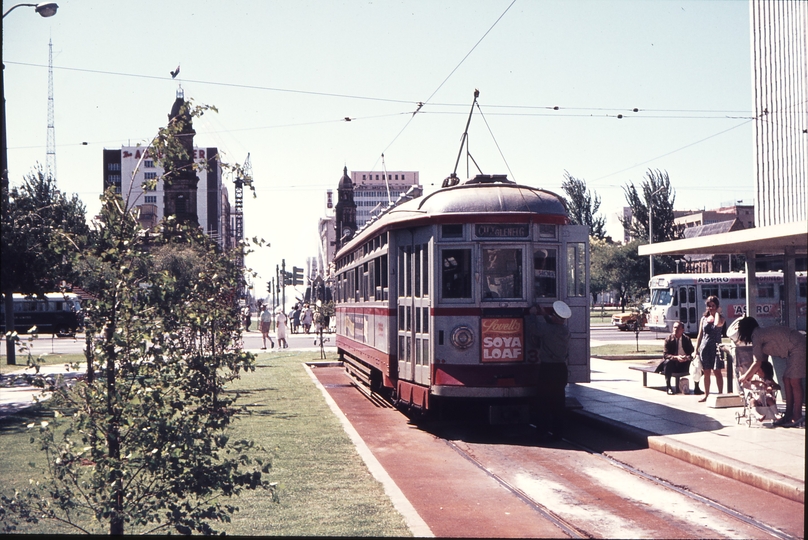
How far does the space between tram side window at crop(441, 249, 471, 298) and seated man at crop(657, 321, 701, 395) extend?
5.73 meters

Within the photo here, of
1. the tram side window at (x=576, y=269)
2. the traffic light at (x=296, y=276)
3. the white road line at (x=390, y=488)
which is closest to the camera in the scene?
the white road line at (x=390, y=488)

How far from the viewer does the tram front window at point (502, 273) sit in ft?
37.9

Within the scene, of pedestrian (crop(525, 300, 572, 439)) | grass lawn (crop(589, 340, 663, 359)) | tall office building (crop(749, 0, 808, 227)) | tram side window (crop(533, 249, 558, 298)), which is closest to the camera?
pedestrian (crop(525, 300, 572, 439))

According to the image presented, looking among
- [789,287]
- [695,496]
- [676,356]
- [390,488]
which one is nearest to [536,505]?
[390,488]

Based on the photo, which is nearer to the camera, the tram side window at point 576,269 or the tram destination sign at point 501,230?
the tram destination sign at point 501,230

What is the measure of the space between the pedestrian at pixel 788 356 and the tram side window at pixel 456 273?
157 inches

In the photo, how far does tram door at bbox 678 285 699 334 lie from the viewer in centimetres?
3838

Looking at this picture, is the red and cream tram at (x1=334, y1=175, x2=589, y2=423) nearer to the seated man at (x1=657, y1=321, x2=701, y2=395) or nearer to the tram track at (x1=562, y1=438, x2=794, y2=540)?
the tram track at (x1=562, y1=438, x2=794, y2=540)

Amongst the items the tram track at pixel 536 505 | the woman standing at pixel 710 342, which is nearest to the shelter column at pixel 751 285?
the woman standing at pixel 710 342

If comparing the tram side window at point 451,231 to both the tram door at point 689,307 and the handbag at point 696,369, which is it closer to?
the handbag at point 696,369

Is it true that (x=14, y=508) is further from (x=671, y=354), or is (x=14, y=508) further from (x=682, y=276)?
(x=682, y=276)

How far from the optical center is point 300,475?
8570 millimetres

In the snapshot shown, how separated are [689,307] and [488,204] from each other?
29489 mm

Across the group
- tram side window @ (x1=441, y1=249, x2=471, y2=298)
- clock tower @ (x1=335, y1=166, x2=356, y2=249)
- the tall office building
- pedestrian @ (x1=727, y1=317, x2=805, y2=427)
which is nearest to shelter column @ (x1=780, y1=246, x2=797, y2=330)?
pedestrian @ (x1=727, y1=317, x2=805, y2=427)
